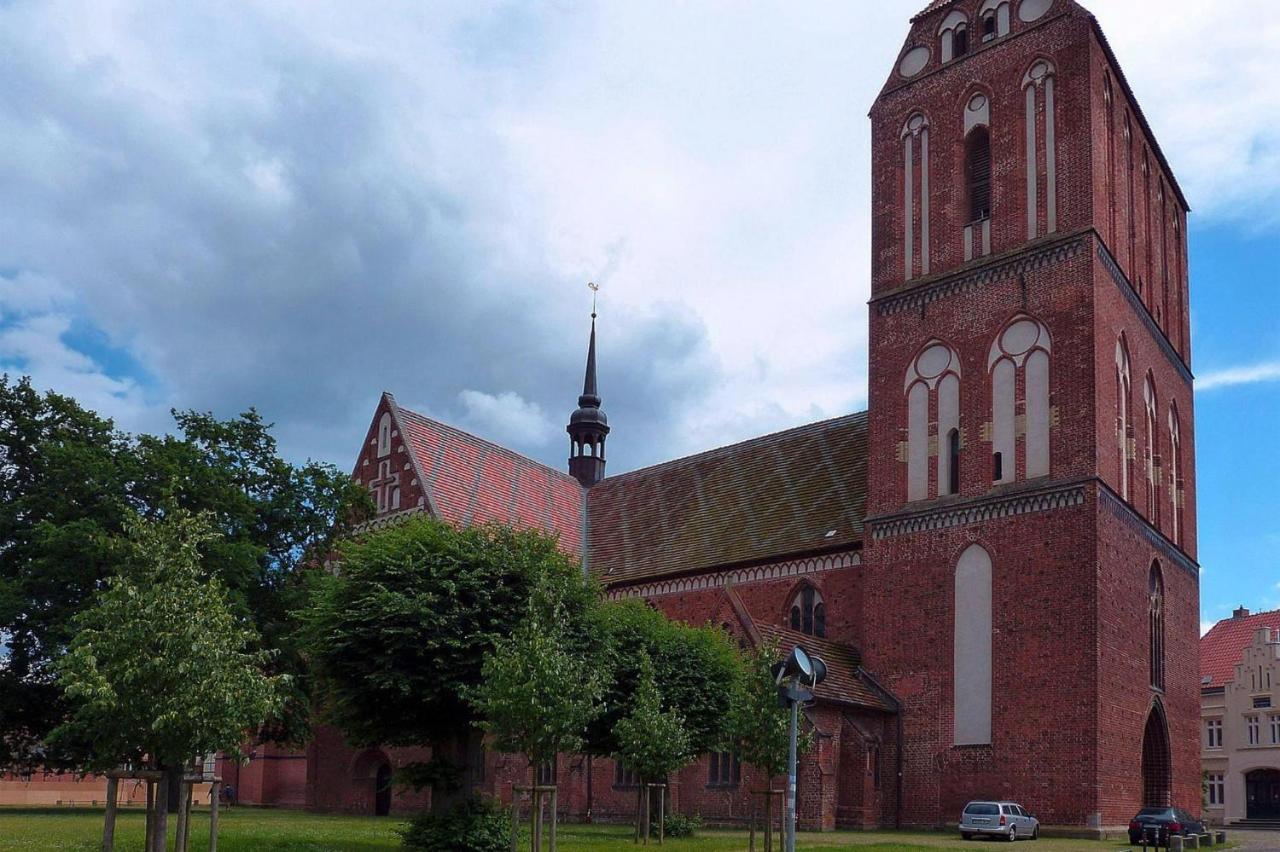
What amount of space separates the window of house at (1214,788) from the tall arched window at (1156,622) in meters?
32.8

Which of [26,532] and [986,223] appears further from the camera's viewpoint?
[986,223]

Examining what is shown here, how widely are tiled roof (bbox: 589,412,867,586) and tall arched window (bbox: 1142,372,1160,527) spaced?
9.10m

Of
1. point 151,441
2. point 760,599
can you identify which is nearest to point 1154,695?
point 760,599

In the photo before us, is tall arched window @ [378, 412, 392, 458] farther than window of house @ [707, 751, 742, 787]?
Yes

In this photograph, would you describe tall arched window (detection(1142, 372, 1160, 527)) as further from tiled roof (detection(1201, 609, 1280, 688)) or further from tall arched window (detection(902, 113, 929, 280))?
tiled roof (detection(1201, 609, 1280, 688))

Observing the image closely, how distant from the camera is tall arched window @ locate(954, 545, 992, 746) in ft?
119

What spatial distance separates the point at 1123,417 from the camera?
38.6 meters

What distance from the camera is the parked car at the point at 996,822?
31.9m

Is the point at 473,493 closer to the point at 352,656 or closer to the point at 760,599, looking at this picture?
the point at 760,599

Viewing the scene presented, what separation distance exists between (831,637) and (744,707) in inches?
626

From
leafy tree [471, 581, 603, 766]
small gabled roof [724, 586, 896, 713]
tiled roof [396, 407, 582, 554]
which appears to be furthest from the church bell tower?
leafy tree [471, 581, 603, 766]

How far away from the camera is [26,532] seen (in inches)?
1484

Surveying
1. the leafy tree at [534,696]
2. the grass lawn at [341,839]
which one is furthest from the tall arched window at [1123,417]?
the leafy tree at [534,696]

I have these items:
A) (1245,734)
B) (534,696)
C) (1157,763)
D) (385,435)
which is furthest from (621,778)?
(1245,734)
